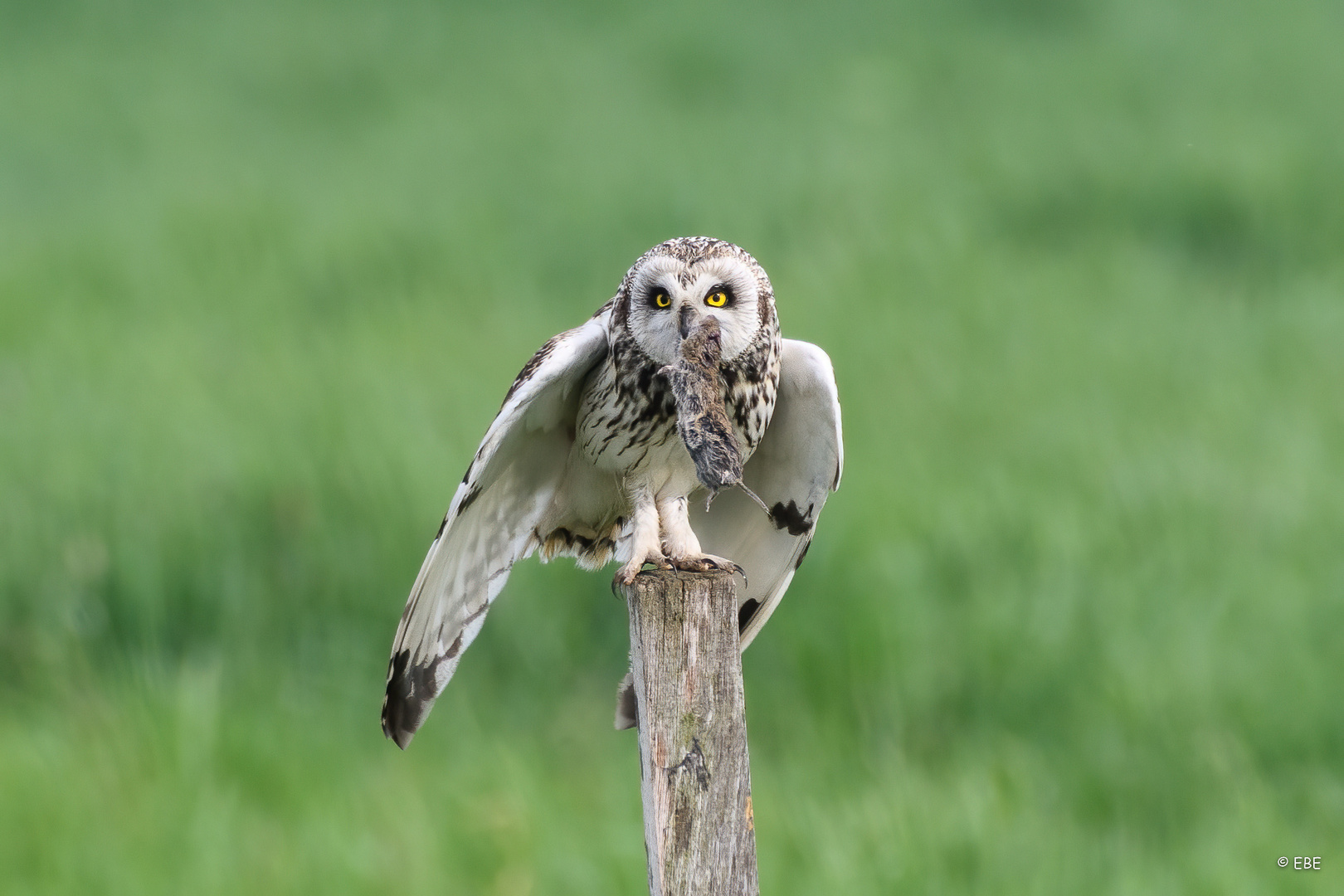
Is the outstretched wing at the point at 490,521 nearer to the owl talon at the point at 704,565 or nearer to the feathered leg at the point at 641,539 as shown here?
the feathered leg at the point at 641,539

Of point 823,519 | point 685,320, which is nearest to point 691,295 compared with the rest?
point 685,320

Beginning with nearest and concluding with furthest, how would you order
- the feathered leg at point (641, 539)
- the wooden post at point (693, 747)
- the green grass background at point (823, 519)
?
1. the wooden post at point (693, 747)
2. the feathered leg at point (641, 539)
3. the green grass background at point (823, 519)

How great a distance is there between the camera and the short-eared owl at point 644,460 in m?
2.57

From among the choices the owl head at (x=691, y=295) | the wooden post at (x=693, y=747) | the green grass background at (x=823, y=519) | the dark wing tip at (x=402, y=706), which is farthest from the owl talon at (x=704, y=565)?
the green grass background at (x=823, y=519)

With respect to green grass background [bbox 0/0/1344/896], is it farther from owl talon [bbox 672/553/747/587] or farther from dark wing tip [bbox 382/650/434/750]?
owl talon [bbox 672/553/747/587]

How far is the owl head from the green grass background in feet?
5.98

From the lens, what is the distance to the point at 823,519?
5.48 m

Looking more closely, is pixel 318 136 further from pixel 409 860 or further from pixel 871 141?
pixel 409 860

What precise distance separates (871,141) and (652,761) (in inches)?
342

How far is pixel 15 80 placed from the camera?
11758mm

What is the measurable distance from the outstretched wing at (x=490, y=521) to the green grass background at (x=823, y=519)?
4.63 ft

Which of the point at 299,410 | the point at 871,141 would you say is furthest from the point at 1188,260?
the point at 299,410

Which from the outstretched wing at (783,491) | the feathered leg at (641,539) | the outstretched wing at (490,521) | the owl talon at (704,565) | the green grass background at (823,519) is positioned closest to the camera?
the owl talon at (704,565)

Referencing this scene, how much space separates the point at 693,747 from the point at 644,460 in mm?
868
